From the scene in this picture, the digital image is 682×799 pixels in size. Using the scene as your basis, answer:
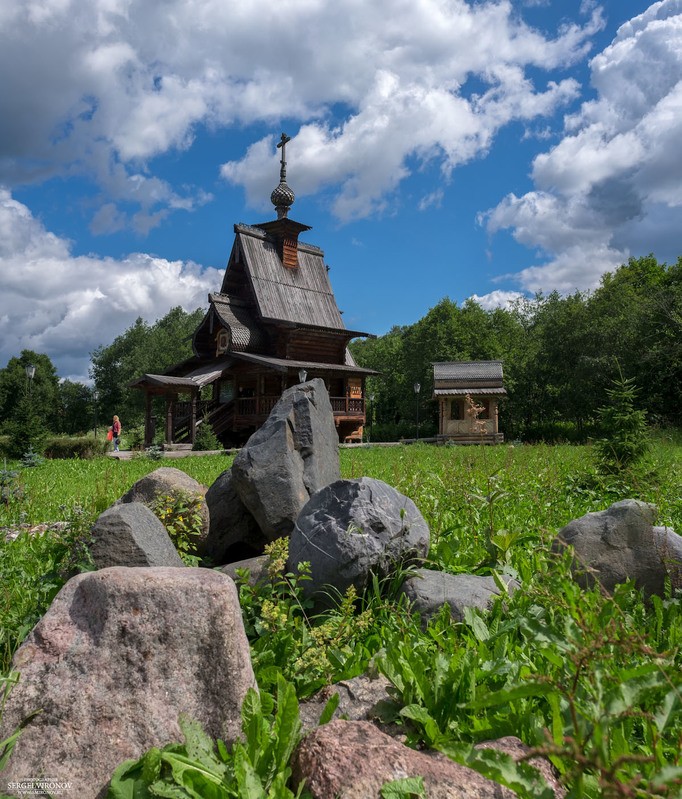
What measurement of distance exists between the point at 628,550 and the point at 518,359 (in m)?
39.1

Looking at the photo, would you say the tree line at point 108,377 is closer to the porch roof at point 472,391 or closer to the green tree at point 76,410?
the green tree at point 76,410

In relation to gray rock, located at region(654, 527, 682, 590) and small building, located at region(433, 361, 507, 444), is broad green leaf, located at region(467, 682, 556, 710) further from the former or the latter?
small building, located at region(433, 361, 507, 444)

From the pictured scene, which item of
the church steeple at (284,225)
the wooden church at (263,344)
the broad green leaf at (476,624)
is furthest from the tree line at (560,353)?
the broad green leaf at (476,624)

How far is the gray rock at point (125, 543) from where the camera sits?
12.5ft

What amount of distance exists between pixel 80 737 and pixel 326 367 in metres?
24.3

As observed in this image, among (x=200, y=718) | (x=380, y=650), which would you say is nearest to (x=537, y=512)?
(x=380, y=650)

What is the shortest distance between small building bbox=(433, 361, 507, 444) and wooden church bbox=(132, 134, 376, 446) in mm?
4033

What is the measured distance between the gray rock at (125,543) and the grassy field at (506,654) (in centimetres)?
53

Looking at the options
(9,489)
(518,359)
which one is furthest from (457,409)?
(9,489)

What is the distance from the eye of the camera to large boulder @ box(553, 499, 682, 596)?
13.8 feet

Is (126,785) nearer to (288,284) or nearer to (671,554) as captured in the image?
(671,554)

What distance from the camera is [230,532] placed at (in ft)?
18.4

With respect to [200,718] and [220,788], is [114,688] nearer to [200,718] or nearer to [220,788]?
[200,718]

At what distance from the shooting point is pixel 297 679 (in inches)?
120
